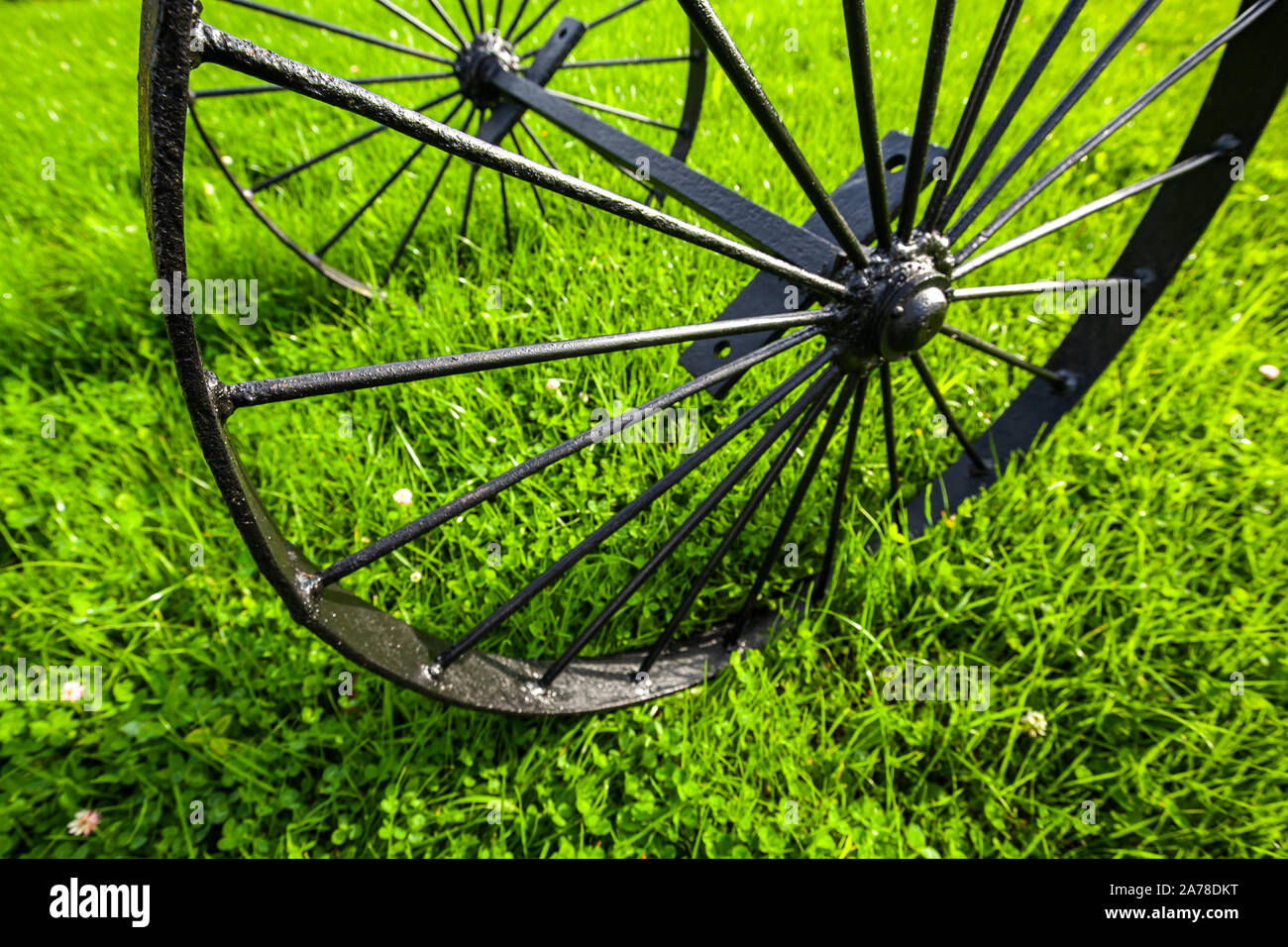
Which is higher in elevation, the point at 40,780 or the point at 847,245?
the point at 847,245

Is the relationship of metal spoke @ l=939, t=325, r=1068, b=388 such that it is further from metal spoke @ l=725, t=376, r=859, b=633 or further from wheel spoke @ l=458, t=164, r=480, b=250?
wheel spoke @ l=458, t=164, r=480, b=250

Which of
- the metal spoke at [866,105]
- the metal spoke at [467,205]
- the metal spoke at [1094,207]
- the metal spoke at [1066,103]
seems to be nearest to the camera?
the metal spoke at [866,105]

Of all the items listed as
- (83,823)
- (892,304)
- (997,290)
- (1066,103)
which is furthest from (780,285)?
(83,823)

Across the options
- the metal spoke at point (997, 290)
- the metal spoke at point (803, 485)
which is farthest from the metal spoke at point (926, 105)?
the metal spoke at point (803, 485)

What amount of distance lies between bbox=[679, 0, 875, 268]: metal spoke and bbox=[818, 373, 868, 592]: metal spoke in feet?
0.73

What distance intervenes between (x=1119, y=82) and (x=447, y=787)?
139 inches

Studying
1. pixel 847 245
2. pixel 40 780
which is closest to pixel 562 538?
pixel 847 245

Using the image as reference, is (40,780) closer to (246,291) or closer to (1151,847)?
(246,291)

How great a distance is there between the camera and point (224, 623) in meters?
1.25

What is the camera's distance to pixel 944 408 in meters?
1.27

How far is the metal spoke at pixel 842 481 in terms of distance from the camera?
1082 millimetres

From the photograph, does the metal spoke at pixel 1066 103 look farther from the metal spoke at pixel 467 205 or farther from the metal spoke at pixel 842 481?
the metal spoke at pixel 467 205

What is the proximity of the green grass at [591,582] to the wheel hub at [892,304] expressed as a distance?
0.51 meters

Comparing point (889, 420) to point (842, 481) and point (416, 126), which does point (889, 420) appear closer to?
point (842, 481)
